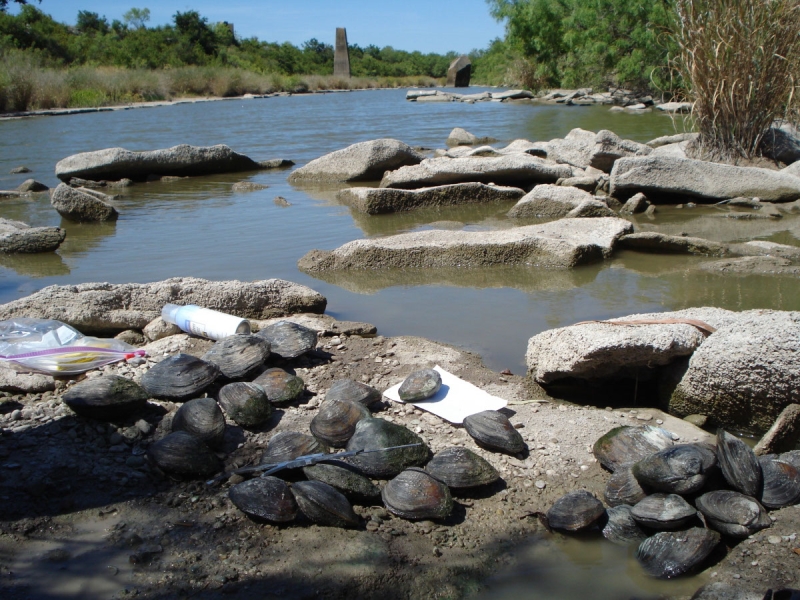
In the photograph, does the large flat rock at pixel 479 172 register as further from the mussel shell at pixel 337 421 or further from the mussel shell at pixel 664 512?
the mussel shell at pixel 664 512

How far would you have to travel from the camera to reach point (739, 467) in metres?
2.59

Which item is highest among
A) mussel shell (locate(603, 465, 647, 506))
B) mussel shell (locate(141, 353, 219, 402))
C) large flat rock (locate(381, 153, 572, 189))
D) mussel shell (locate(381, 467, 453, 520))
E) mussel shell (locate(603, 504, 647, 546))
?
large flat rock (locate(381, 153, 572, 189))

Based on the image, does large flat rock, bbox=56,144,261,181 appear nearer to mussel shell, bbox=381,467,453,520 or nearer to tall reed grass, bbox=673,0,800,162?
tall reed grass, bbox=673,0,800,162

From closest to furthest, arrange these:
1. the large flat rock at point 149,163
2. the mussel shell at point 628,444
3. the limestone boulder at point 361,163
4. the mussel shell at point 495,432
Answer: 1. the mussel shell at point 628,444
2. the mussel shell at point 495,432
3. the limestone boulder at point 361,163
4. the large flat rock at point 149,163

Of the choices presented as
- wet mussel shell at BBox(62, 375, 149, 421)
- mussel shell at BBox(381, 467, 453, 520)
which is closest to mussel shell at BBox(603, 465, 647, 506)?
mussel shell at BBox(381, 467, 453, 520)

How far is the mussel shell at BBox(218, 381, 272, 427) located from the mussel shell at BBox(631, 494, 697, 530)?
157cm

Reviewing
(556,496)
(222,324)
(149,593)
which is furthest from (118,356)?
(556,496)

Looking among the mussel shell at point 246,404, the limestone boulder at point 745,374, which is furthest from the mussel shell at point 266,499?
the limestone boulder at point 745,374

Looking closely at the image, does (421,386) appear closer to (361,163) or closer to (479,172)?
(479,172)

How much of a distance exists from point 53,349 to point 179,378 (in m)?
0.82

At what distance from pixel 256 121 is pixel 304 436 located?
872 inches

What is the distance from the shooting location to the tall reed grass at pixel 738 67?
8.67 meters

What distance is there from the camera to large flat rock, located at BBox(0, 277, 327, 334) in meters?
4.25

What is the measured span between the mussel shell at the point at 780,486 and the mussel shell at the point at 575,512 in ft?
1.99
